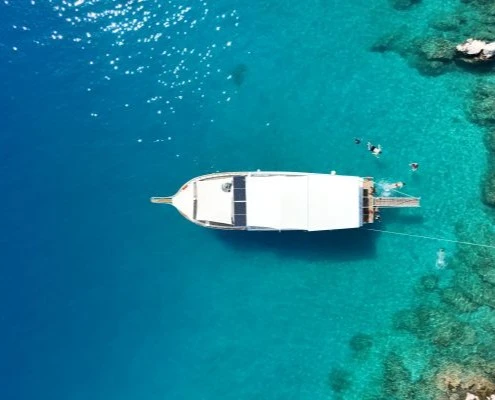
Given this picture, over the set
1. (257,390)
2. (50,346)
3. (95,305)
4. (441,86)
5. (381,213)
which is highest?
(441,86)

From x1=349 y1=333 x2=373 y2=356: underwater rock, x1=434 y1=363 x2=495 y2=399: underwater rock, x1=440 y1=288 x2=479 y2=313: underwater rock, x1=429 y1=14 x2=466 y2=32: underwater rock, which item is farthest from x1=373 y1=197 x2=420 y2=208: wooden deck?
x1=429 y1=14 x2=466 y2=32: underwater rock

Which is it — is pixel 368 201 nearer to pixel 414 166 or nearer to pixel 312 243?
pixel 414 166

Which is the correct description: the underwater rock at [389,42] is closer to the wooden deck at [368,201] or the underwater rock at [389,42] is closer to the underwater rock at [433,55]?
the underwater rock at [433,55]

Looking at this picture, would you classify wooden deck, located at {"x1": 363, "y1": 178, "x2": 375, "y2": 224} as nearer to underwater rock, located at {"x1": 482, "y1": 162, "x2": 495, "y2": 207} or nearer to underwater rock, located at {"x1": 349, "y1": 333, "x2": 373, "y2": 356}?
underwater rock, located at {"x1": 482, "y1": 162, "x2": 495, "y2": 207}

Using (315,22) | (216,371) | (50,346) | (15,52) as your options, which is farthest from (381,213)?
(15,52)

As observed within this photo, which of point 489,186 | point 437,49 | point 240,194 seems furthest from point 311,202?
point 437,49

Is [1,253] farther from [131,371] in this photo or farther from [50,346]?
[131,371]
